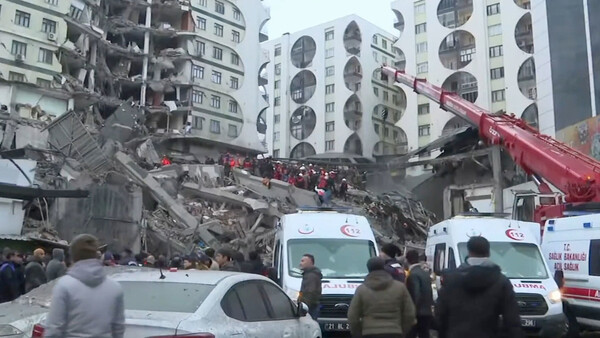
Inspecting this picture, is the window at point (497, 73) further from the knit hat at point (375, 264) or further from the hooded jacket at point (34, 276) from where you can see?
the knit hat at point (375, 264)

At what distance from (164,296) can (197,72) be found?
51463 millimetres

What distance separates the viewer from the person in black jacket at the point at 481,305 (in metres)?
4.26

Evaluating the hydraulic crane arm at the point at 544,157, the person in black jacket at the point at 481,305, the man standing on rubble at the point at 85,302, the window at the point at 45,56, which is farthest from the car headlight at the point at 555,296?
the window at the point at 45,56

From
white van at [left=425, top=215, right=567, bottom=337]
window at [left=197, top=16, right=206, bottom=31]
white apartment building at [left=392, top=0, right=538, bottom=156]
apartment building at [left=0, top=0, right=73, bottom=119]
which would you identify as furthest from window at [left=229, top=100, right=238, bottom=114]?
white van at [left=425, top=215, right=567, bottom=337]

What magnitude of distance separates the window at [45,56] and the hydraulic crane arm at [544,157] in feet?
105

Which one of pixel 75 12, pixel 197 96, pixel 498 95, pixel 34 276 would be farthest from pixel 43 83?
pixel 498 95

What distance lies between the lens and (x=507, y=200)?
3381 centimetres

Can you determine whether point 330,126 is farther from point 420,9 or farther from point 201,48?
point 201,48

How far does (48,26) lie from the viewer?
1682 inches

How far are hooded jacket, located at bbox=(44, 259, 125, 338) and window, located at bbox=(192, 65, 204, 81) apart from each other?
51.9 metres

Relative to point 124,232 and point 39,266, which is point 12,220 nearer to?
point 124,232

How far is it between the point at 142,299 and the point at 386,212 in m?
24.6

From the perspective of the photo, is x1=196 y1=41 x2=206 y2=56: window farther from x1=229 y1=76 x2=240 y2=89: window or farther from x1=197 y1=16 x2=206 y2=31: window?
x1=229 y1=76 x2=240 y2=89: window

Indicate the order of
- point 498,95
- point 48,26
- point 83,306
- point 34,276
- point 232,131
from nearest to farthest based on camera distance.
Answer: point 83,306 < point 34,276 < point 48,26 < point 498,95 < point 232,131
